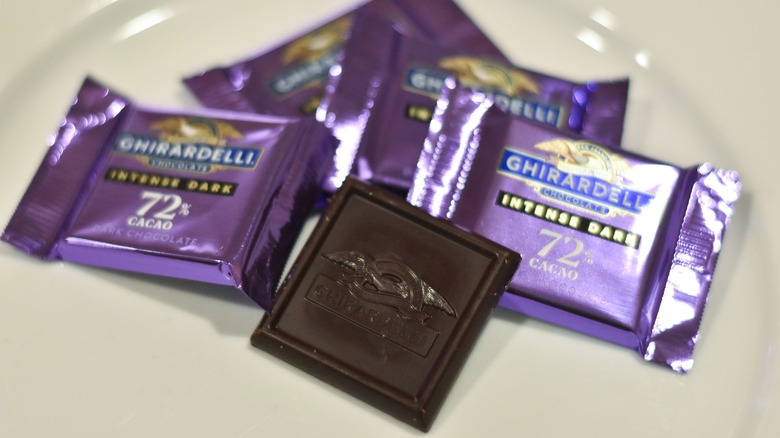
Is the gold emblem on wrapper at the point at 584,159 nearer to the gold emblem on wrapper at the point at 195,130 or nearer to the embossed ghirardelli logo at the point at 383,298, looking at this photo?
the embossed ghirardelli logo at the point at 383,298

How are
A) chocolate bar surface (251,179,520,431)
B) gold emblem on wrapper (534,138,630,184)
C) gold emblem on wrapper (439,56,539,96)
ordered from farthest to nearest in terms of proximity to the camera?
1. gold emblem on wrapper (439,56,539,96)
2. gold emblem on wrapper (534,138,630,184)
3. chocolate bar surface (251,179,520,431)

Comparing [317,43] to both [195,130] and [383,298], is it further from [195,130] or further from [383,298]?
[383,298]

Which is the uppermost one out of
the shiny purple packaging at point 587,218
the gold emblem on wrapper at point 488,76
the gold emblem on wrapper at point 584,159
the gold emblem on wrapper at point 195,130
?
the gold emblem on wrapper at point 488,76

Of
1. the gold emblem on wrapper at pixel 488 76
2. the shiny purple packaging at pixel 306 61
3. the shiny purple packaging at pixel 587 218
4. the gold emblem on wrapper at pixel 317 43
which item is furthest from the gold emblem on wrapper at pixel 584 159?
the gold emblem on wrapper at pixel 317 43

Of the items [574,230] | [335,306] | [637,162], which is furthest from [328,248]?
[637,162]

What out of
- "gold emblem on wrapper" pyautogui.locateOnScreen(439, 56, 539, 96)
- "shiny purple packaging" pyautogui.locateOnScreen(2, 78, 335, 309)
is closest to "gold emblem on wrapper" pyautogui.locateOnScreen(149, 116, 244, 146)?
"shiny purple packaging" pyautogui.locateOnScreen(2, 78, 335, 309)

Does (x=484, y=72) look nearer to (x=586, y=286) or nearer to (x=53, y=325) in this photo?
(x=586, y=286)

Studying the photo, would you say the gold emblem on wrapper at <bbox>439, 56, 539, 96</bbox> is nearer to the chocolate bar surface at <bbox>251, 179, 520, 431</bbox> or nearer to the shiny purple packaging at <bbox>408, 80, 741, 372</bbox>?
the shiny purple packaging at <bbox>408, 80, 741, 372</bbox>
